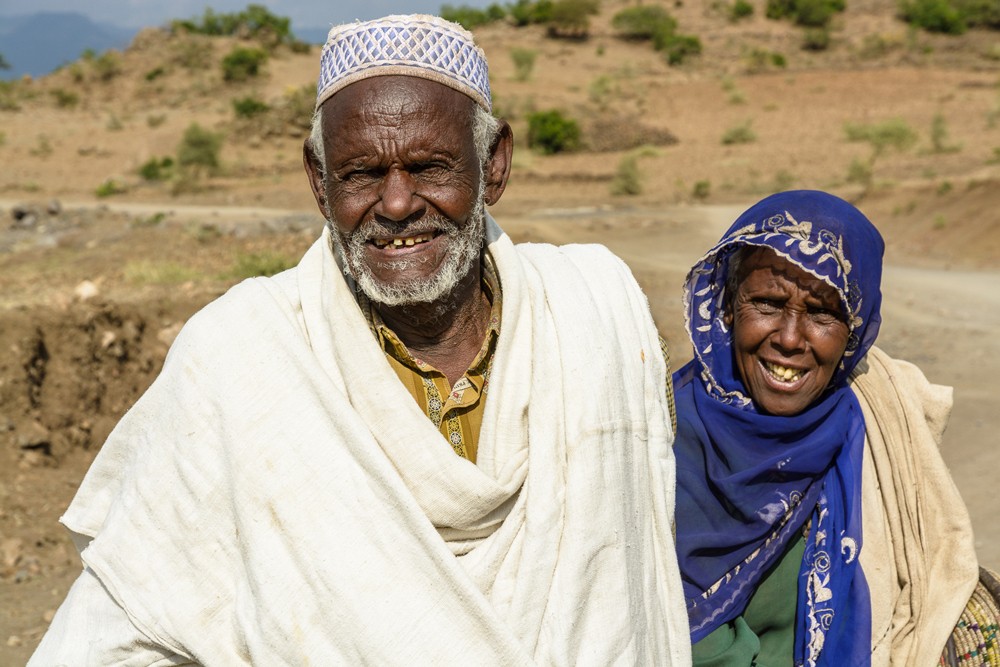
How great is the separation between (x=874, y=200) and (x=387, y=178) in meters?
14.0

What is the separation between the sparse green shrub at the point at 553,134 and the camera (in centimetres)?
2319

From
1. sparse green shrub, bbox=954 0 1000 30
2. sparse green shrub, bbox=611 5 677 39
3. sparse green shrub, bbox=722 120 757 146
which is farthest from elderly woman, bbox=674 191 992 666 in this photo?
sparse green shrub, bbox=954 0 1000 30

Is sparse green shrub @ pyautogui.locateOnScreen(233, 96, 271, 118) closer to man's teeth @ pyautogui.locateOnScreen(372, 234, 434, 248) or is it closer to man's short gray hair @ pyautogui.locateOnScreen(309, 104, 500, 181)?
man's short gray hair @ pyautogui.locateOnScreen(309, 104, 500, 181)

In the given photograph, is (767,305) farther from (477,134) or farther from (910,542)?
(477,134)

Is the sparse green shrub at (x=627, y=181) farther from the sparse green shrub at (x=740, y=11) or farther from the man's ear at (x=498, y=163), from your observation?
the sparse green shrub at (x=740, y=11)

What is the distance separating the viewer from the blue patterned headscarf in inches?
107

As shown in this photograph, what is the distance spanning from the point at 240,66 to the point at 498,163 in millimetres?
33144

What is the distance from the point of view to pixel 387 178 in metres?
2.26

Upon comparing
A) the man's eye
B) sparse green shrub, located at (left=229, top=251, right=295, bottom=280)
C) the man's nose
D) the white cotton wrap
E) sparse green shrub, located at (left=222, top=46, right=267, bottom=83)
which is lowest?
sparse green shrub, located at (left=229, top=251, right=295, bottom=280)

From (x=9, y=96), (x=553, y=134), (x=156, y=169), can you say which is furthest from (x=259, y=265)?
(x=9, y=96)

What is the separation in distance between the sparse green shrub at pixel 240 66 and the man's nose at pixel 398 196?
108 ft

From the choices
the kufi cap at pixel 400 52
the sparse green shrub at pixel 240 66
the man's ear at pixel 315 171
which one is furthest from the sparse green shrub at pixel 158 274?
the sparse green shrub at pixel 240 66

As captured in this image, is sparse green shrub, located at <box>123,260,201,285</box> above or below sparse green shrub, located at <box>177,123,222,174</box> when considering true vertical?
above

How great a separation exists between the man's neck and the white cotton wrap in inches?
5.2
